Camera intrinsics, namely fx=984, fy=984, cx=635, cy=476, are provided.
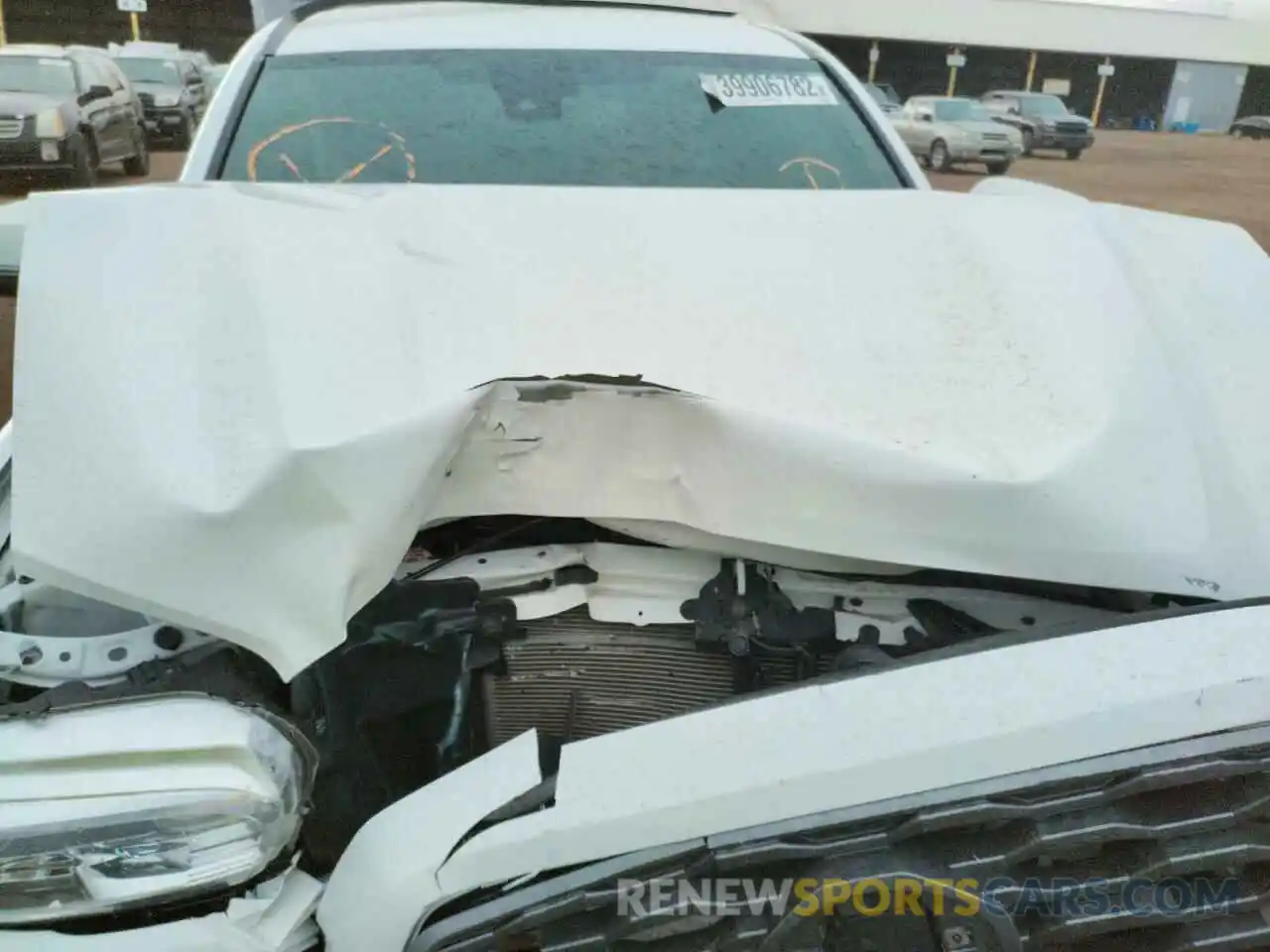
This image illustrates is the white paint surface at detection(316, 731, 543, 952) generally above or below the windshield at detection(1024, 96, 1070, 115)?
above

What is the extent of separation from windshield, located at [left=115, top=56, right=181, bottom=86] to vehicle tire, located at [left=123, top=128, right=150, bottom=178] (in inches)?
141

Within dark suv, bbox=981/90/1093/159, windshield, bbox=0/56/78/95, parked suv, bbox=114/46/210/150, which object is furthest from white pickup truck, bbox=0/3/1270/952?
dark suv, bbox=981/90/1093/159

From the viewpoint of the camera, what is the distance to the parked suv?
576 inches

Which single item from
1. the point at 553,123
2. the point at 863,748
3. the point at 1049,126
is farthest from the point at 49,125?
the point at 1049,126

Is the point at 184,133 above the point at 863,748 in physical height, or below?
below

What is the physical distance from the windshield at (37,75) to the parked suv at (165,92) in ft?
11.5

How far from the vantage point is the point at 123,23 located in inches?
1036

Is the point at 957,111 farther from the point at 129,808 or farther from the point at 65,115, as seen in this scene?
the point at 129,808

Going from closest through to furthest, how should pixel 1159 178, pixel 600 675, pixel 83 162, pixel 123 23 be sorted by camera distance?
pixel 600 675 → pixel 83 162 → pixel 1159 178 → pixel 123 23

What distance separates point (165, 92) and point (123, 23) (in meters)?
14.8

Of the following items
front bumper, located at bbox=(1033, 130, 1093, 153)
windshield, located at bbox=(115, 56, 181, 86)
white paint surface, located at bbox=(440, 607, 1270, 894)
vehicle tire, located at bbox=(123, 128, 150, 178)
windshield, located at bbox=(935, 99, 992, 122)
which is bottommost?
front bumper, located at bbox=(1033, 130, 1093, 153)

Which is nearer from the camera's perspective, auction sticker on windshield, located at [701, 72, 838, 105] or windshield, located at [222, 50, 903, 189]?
windshield, located at [222, 50, 903, 189]

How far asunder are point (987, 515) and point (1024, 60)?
1412 inches

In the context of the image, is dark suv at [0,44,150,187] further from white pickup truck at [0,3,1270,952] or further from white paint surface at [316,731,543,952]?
white paint surface at [316,731,543,952]
